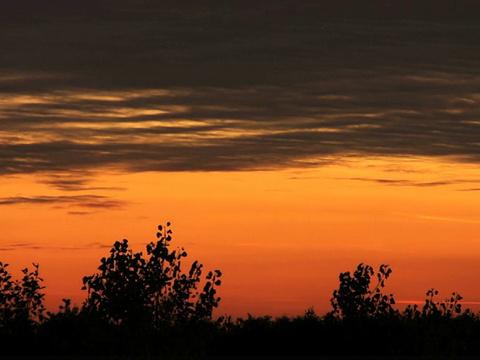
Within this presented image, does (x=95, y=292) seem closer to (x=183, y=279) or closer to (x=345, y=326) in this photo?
(x=183, y=279)

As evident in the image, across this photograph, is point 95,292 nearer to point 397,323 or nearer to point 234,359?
point 234,359

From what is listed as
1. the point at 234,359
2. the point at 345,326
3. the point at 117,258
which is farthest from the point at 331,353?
the point at 117,258

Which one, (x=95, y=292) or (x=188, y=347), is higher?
(x=95, y=292)

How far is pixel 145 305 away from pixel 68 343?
391 cm

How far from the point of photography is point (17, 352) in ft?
94.4

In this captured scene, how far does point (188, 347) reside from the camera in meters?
19.8

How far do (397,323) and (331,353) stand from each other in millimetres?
2375

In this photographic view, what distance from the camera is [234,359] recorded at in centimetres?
2766

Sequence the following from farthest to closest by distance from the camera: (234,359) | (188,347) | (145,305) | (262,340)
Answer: (262,340)
(234,359)
(145,305)
(188,347)

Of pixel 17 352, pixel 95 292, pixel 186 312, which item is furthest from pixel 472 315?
pixel 17 352

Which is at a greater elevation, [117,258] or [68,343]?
[117,258]

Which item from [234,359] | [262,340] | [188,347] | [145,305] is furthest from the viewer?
[262,340]

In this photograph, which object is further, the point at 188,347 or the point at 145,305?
the point at 145,305

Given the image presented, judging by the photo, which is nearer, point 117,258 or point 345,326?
point 117,258
